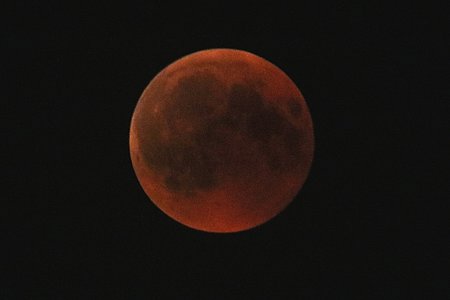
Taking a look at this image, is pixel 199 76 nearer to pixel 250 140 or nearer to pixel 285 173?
pixel 250 140

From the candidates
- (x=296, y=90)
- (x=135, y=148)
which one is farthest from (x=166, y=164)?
(x=296, y=90)

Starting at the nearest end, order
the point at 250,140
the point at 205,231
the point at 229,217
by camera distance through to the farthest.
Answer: the point at 250,140
the point at 229,217
the point at 205,231

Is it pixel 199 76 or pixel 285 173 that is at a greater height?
pixel 199 76

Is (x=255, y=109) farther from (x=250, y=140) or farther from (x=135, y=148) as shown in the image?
(x=135, y=148)

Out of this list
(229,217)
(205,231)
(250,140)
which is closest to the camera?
(250,140)

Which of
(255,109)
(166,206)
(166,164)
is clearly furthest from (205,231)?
(255,109)

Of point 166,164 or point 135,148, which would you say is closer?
point 166,164

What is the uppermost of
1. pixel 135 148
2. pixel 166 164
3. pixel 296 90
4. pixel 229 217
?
pixel 296 90
